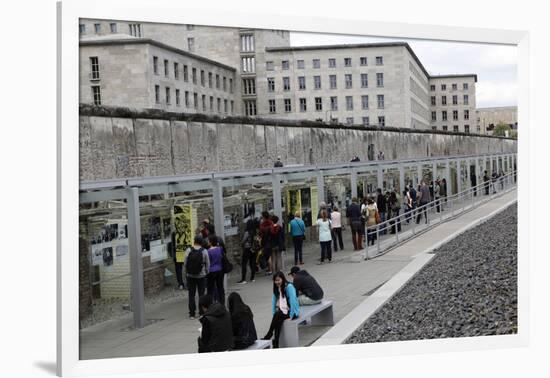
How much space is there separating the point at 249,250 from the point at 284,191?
1.48 m

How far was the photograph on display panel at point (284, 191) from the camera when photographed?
9906mm

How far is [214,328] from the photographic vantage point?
377 inches

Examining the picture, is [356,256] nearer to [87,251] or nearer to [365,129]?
[365,129]

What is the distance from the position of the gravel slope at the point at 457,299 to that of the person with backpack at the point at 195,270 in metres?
2.09

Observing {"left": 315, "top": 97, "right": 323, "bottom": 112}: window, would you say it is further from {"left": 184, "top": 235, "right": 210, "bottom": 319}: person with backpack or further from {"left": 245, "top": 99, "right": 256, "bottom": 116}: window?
{"left": 184, "top": 235, "right": 210, "bottom": 319}: person with backpack

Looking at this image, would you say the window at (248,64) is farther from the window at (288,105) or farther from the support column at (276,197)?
the support column at (276,197)

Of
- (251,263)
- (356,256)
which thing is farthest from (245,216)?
(356,256)

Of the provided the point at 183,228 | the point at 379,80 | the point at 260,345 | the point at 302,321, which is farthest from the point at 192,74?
the point at 260,345

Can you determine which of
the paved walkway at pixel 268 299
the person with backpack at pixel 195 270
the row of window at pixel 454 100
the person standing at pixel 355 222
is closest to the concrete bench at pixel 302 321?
the paved walkway at pixel 268 299

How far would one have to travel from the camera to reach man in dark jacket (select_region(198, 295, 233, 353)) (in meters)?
9.47

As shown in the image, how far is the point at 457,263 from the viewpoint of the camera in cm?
1222

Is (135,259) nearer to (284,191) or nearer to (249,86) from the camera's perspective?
(284,191)

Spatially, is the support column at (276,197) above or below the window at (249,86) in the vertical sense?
below

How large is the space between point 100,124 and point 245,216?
2.94 m
